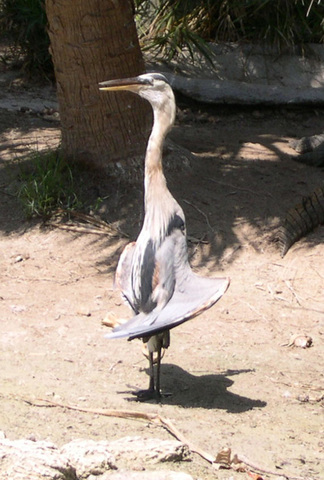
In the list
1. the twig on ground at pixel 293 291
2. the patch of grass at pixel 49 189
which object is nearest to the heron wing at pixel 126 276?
the twig on ground at pixel 293 291

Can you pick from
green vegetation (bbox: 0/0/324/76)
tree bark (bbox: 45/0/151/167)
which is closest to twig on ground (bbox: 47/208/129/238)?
tree bark (bbox: 45/0/151/167)

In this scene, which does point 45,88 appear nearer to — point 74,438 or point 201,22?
point 201,22

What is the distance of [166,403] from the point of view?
4.95 m

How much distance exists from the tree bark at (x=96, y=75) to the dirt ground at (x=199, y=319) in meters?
0.39

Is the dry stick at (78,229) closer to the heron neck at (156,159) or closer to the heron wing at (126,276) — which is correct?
the heron wing at (126,276)

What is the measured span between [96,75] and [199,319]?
258 cm

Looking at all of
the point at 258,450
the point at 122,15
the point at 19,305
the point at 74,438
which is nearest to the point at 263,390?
the point at 258,450

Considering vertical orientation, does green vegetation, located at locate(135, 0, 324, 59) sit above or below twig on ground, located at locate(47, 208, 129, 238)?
above

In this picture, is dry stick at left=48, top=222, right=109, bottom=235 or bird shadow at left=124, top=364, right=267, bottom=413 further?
dry stick at left=48, top=222, right=109, bottom=235

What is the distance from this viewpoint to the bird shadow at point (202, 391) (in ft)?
16.1

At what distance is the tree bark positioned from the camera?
7.32 m

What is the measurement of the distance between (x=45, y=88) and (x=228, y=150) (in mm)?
3115

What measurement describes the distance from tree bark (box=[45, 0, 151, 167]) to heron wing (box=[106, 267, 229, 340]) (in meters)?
2.98

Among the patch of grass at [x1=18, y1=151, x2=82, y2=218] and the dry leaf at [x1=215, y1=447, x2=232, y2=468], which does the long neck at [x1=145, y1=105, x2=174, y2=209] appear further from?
the patch of grass at [x1=18, y1=151, x2=82, y2=218]
